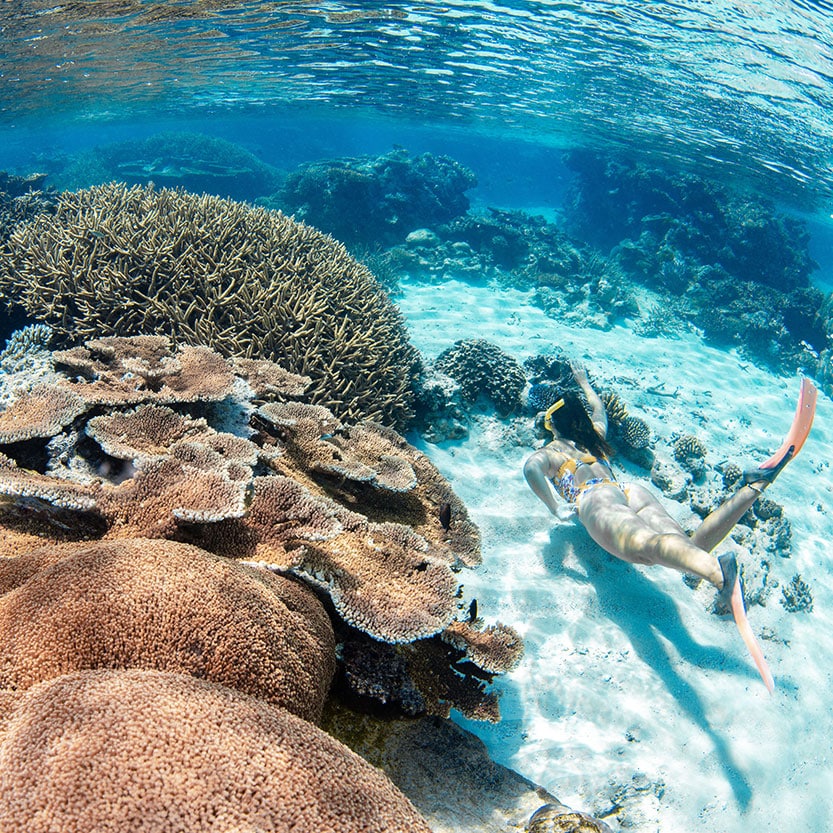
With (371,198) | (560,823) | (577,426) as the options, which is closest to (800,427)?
(577,426)

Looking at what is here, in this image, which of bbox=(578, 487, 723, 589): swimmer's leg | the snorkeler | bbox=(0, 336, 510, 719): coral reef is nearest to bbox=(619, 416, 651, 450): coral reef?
the snorkeler

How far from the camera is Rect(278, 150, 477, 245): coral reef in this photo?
62.0 ft

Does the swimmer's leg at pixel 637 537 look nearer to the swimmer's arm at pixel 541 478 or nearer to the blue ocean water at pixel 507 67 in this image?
the swimmer's arm at pixel 541 478

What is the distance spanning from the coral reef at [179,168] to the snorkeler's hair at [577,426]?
72.0 feet

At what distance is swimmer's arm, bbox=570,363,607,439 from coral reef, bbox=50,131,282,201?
2155 cm

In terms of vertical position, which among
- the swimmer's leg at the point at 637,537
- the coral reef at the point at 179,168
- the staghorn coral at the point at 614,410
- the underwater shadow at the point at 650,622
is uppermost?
the swimmer's leg at the point at 637,537

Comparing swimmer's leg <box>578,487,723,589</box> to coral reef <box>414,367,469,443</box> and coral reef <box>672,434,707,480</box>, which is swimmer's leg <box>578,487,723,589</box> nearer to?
coral reef <box>414,367,469,443</box>

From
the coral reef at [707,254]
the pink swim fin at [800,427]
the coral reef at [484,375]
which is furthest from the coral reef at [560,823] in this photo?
the coral reef at [707,254]

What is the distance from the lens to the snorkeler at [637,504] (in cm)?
373

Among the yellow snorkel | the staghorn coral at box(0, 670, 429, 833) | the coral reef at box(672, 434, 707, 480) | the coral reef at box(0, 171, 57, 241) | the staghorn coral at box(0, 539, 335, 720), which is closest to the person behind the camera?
the staghorn coral at box(0, 670, 429, 833)

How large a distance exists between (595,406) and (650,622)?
3.20 meters

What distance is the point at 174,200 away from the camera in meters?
7.40

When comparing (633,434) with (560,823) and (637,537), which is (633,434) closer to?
(637,537)

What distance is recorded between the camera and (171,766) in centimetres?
134
